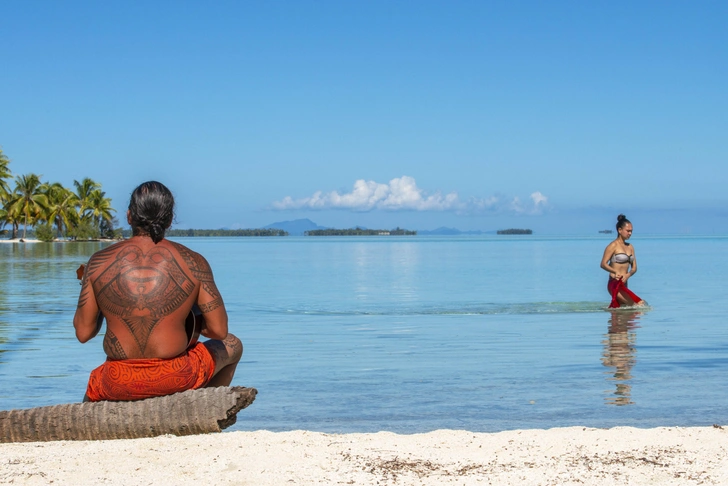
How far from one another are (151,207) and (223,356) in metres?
1.20

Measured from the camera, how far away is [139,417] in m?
5.27

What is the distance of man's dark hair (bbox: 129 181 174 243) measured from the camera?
5.02 meters

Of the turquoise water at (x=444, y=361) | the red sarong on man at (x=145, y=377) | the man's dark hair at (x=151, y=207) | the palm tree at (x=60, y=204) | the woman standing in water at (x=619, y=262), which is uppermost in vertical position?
the palm tree at (x=60, y=204)

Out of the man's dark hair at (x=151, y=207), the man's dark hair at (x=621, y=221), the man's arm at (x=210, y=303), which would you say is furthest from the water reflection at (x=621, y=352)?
the man's dark hair at (x=151, y=207)

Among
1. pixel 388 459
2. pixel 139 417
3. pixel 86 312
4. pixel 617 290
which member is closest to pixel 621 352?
pixel 617 290

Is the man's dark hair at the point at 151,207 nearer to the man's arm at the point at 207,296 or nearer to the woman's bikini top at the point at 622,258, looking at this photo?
the man's arm at the point at 207,296

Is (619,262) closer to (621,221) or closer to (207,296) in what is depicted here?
(621,221)

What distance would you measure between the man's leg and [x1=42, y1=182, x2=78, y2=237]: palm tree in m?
91.8

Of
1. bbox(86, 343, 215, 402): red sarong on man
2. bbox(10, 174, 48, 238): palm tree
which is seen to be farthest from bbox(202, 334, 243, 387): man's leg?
bbox(10, 174, 48, 238): palm tree

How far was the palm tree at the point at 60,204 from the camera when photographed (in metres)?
93.1

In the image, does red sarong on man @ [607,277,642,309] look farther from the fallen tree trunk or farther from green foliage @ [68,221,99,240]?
green foliage @ [68,221,99,240]

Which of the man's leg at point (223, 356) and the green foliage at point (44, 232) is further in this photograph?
the green foliage at point (44, 232)

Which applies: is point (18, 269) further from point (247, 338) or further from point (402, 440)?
point (402, 440)

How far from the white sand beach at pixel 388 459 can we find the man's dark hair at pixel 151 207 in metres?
1.37
